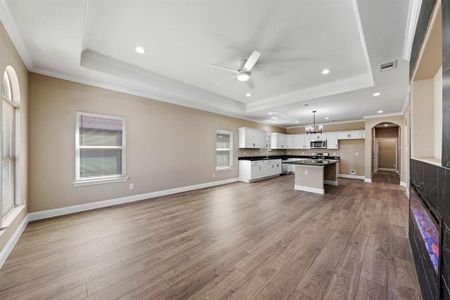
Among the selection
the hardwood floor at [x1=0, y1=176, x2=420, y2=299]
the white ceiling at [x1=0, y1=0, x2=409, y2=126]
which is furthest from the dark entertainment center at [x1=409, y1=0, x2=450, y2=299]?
the white ceiling at [x1=0, y1=0, x2=409, y2=126]

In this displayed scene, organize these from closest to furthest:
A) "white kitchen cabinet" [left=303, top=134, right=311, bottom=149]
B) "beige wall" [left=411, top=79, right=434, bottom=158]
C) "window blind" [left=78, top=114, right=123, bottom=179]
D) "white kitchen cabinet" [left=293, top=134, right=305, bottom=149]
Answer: "beige wall" [left=411, top=79, right=434, bottom=158] < "window blind" [left=78, top=114, right=123, bottom=179] < "white kitchen cabinet" [left=303, top=134, right=311, bottom=149] < "white kitchen cabinet" [left=293, top=134, right=305, bottom=149]

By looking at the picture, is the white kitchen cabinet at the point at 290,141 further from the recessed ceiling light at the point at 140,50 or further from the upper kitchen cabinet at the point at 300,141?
the recessed ceiling light at the point at 140,50

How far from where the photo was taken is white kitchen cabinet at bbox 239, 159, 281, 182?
6.58 metres

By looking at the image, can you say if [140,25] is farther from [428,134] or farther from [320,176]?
[320,176]

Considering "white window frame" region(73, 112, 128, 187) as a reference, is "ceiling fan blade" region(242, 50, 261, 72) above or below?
above

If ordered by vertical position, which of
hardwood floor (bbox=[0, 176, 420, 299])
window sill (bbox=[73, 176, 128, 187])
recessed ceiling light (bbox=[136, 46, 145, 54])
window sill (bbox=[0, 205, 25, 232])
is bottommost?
hardwood floor (bbox=[0, 176, 420, 299])

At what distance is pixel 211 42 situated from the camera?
2.64 m

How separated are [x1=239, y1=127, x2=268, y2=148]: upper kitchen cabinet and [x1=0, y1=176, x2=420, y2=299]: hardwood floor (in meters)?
3.67

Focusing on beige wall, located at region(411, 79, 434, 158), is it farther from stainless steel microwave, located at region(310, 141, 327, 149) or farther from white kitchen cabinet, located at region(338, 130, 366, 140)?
stainless steel microwave, located at region(310, 141, 327, 149)

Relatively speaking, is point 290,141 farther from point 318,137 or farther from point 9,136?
point 9,136

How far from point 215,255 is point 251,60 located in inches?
108

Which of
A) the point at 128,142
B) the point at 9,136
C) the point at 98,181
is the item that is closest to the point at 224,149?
the point at 128,142

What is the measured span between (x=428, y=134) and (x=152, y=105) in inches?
194

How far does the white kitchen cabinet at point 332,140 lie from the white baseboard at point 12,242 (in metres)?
9.72
